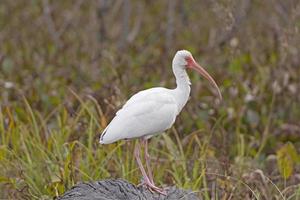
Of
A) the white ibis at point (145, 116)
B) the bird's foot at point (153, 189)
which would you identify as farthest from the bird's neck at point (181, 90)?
the bird's foot at point (153, 189)

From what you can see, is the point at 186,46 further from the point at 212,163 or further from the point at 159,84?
the point at 212,163

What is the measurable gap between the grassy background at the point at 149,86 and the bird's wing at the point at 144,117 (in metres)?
0.61

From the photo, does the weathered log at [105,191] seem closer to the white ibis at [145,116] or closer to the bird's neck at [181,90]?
the white ibis at [145,116]

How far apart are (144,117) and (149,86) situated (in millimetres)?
3596

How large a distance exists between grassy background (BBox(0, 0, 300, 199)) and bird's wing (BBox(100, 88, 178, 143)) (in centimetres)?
61

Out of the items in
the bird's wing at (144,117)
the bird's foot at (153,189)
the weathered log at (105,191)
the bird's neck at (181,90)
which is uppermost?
the bird's neck at (181,90)

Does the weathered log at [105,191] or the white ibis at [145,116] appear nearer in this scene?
the weathered log at [105,191]

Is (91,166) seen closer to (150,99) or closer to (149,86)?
(150,99)

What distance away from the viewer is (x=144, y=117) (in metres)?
4.24

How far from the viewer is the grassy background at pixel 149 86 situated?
5.31 m

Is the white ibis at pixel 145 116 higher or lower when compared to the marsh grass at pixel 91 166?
higher

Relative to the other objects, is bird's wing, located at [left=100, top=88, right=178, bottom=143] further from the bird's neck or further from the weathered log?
the weathered log

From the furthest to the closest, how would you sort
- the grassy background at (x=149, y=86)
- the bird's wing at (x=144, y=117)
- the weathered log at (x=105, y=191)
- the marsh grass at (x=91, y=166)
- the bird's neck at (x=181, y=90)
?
the grassy background at (x=149, y=86) < the marsh grass at (x=91, y=166) < the bird's neck at (x=181, y=90) < the bird's wing at (x=144, y=117) < the weathered log at (x=105, y=191)

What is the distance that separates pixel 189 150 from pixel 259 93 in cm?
213
